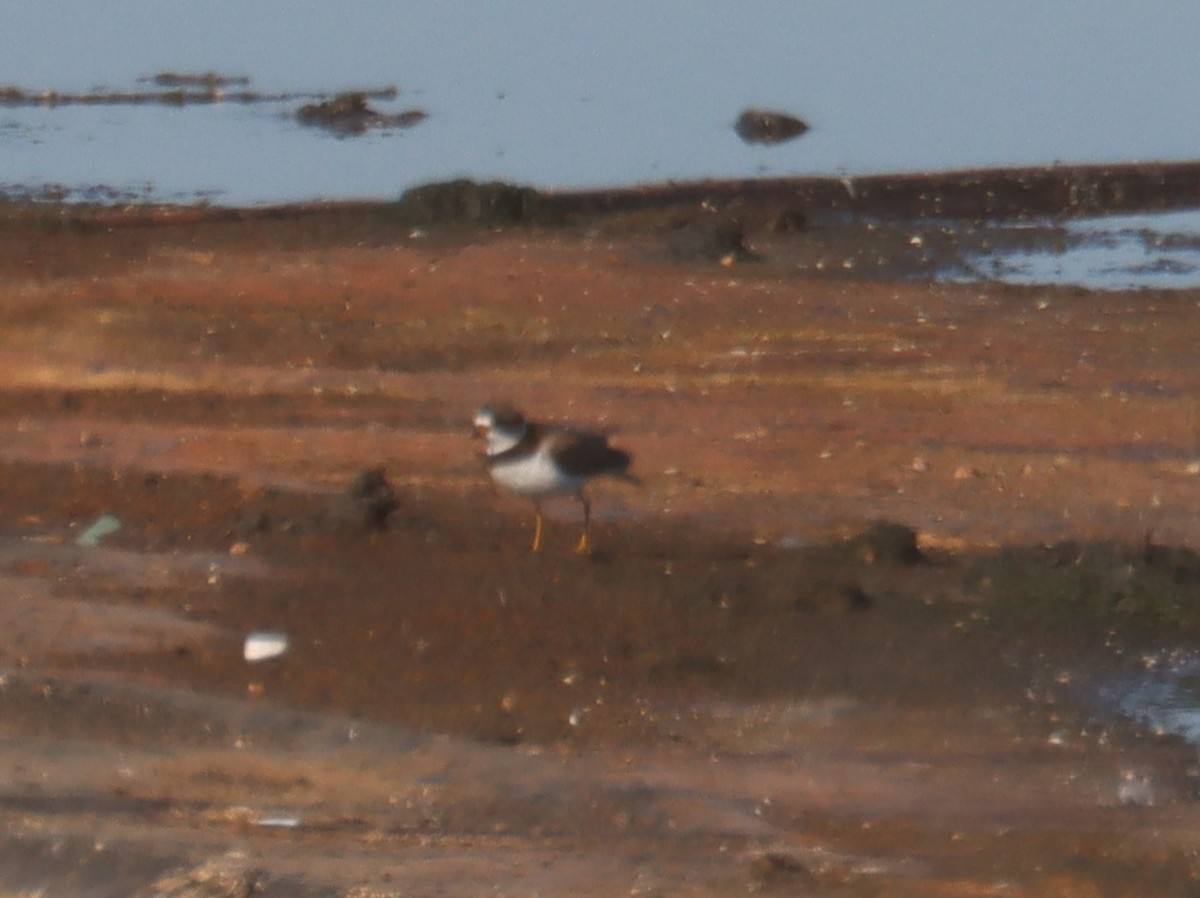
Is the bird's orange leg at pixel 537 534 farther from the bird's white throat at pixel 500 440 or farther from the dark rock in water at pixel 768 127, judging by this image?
the dark rock in water at pixel 768 127

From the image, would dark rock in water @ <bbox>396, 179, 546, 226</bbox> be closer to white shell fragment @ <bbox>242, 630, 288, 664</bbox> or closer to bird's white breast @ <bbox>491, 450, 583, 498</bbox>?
bird's white breast @ <bbox>491, 450, 583, 498</bbox>

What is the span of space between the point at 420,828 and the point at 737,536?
3.61 metres

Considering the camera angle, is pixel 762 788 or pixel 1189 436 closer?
pixel 762 788

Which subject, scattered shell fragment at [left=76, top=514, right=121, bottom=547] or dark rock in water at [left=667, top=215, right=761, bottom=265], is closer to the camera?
scattered shell fragment at [left=76, top=514, right=121, bottom=547]

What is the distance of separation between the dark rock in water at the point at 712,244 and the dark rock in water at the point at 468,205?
226 cm

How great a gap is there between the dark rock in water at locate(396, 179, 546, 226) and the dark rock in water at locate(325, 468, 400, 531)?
9.84m

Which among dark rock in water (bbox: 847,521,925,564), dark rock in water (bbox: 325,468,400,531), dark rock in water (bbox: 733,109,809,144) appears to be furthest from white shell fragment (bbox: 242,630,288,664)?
dark rock in water (bbox: 733,109,809,144)

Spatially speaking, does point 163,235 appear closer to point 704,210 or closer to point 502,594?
point 704,210

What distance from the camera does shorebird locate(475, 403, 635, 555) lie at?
9078 millimetres

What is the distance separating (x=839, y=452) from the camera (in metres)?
11.4

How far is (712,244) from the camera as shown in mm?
17422

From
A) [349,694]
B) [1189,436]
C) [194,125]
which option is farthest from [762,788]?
[194,125]

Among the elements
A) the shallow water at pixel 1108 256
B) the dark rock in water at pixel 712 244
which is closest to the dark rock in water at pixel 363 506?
the dark rock in water at pixel 712 244

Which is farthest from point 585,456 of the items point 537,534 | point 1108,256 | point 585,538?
point 1108,256
